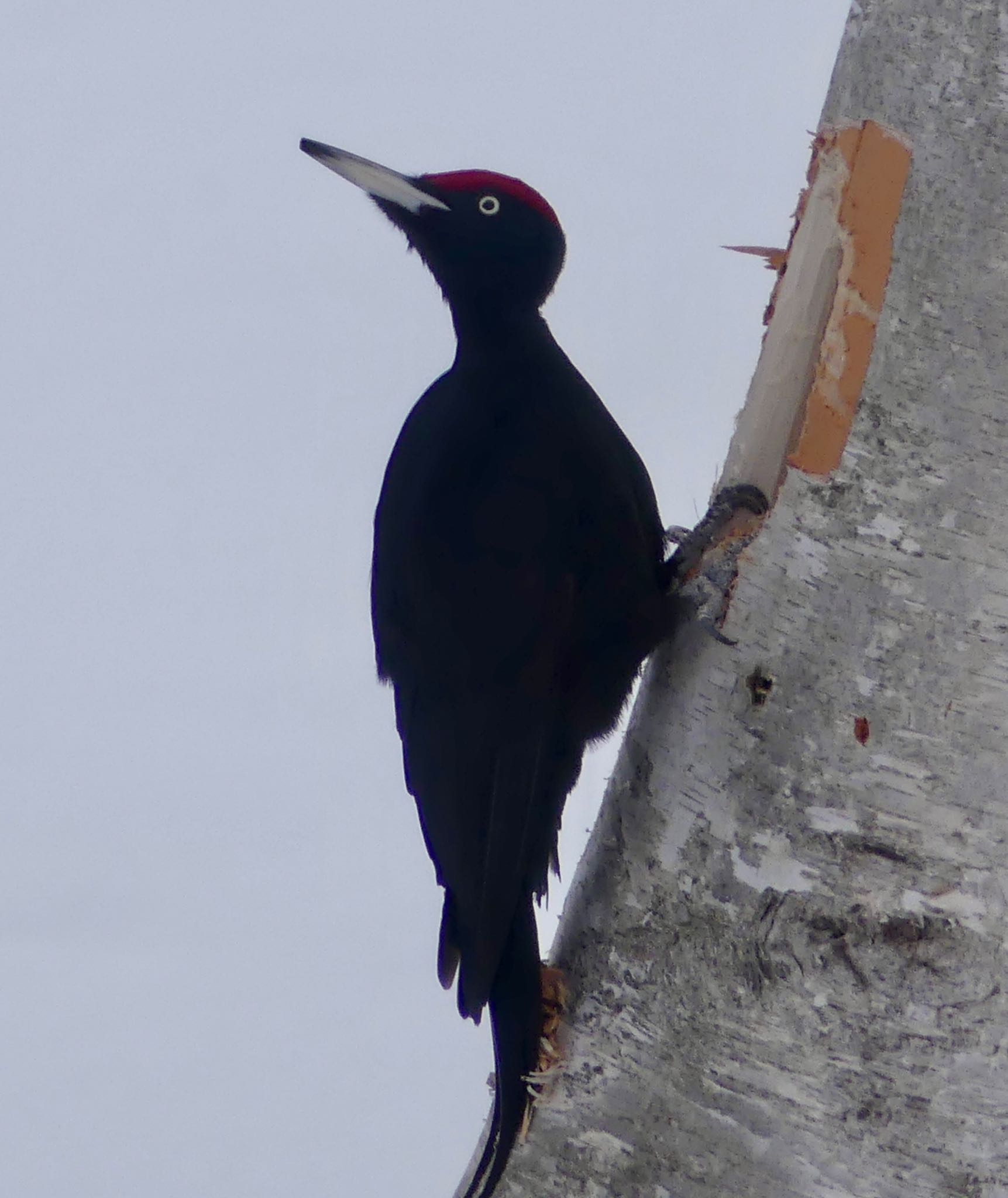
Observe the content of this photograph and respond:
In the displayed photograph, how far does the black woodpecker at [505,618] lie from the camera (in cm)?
163

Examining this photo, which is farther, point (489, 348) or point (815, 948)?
point (489, 348)

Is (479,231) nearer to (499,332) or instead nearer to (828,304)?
(499,332)

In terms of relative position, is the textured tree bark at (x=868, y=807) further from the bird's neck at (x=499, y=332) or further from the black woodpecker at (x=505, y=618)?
the bird's neck at (x=499, y=332)

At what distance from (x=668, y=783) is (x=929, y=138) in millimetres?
741

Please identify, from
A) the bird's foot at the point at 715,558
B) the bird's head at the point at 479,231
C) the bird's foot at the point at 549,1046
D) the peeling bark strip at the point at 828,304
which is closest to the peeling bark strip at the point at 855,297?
the peeling bark strip at the point at 828,304

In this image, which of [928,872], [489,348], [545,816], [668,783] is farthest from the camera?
[489,348]

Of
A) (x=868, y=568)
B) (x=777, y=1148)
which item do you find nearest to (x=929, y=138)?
(x=868, y=568)

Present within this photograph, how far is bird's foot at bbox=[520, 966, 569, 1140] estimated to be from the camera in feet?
4.79

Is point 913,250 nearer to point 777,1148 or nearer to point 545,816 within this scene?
point 545,816

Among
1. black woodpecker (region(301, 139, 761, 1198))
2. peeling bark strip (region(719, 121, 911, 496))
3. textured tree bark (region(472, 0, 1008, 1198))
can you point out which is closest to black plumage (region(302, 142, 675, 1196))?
black woodpecker (region(301, 139, 761, 1198))

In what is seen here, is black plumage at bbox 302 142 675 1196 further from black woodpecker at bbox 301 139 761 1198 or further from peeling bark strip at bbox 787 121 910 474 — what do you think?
peeling bark strip at bbox 787 121 910 474

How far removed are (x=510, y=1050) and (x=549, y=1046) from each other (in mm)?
47

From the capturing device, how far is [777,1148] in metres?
1.33

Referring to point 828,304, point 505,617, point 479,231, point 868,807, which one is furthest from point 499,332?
point 868,807
